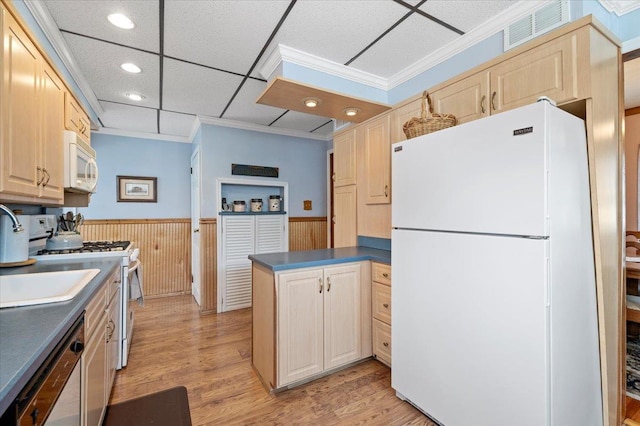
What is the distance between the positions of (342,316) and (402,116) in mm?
1758

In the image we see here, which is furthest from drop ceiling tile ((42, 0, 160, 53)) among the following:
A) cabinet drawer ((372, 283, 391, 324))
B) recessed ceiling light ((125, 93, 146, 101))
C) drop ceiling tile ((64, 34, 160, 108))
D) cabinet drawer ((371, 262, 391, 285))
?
cabinet drawer ((372, 283, 391, 324))

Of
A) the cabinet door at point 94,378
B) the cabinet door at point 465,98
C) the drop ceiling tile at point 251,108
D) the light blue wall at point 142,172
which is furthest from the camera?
the light blue wall at point 142,172

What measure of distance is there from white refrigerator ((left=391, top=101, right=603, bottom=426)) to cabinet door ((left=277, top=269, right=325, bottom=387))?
0.71m

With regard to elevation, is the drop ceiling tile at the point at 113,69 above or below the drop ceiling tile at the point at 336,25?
above

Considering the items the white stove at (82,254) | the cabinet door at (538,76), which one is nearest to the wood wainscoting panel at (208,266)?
the white stove at (82,254)

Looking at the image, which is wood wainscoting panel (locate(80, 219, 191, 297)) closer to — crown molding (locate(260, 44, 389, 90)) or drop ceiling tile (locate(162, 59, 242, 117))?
drop ceiling tile (locate(162, 59, 242, 117))

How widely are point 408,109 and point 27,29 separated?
2.45 m

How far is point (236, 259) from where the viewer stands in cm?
391

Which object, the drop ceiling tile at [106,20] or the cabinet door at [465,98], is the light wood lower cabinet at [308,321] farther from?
the drop ceiling tile at [106,20]

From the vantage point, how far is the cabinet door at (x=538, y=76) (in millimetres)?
1549

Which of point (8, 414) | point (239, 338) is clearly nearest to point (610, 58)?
point (8, 414)

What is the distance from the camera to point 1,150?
49.8 inches

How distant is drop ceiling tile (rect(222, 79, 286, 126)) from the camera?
9.62 feet

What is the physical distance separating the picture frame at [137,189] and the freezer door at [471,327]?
13.1 ft
